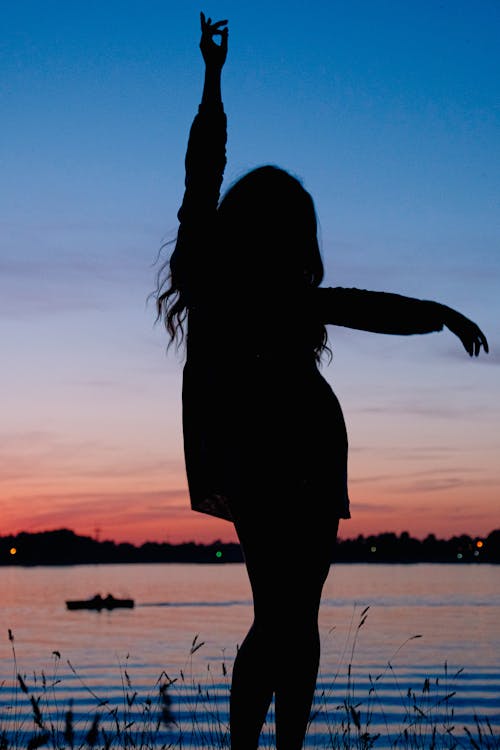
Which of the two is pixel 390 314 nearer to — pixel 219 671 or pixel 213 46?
pixel 213 46

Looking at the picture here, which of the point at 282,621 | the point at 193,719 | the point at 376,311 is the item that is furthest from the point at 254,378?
the point at 193,719

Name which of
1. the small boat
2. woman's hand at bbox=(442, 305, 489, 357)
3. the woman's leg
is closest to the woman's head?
woman's hand at bbox=(442, 305, 489, 357)

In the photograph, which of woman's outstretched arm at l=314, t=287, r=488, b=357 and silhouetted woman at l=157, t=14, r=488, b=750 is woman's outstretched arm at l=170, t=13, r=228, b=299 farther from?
woman's outstretched arm at l=314, t=287, r=488, b=357

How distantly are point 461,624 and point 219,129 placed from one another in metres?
65.4

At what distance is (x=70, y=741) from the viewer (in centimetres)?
371

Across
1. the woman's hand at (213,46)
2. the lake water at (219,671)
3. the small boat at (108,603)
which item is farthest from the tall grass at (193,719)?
the small boat at (108,603)

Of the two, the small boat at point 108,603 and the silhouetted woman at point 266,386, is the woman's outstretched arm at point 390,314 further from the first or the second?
the small boat at point 108,603

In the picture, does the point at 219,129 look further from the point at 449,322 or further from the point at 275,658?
the point at 275,658

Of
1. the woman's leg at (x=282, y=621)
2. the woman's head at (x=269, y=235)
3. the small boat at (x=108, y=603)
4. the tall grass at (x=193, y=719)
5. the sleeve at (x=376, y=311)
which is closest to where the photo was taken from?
the woman's leg at (x=282, y=621)

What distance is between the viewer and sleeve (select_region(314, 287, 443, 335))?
10.0 ft

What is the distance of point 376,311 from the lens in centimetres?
306

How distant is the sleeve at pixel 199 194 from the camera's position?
3.12 m

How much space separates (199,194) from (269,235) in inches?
10.8

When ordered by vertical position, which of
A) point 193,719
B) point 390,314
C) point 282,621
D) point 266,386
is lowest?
point 193,719
